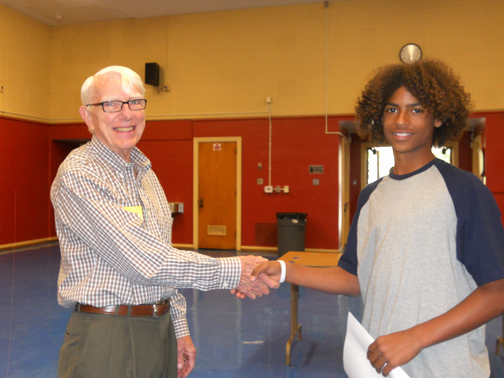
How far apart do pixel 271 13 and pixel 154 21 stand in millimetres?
2622

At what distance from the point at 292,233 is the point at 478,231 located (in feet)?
23.4

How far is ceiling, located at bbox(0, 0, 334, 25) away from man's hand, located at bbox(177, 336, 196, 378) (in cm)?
807

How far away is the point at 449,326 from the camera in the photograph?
42.8 inches

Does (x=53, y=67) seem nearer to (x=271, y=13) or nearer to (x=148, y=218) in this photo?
(x=271, y=13)

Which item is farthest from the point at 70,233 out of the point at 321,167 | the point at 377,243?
the point at 321,167

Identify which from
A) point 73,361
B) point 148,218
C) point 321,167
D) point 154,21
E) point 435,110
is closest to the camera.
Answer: point 435,110

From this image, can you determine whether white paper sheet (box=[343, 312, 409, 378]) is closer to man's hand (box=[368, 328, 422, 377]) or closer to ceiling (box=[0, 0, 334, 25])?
man's hand (box=[368, 328, 422, 377])

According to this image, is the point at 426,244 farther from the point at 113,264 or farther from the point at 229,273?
the point at 113,264

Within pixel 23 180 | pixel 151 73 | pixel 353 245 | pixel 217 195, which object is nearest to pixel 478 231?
pixel 353 245

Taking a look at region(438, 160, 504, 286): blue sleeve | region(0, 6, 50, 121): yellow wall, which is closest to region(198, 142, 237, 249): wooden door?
region(0, 6, 50, 121): yellow wall

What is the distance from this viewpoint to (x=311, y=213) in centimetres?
871

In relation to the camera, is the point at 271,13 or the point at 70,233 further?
the point at 271,13

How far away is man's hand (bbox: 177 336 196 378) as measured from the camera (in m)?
1.82

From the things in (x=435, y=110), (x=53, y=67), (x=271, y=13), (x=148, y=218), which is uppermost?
(x=271, y=13)
